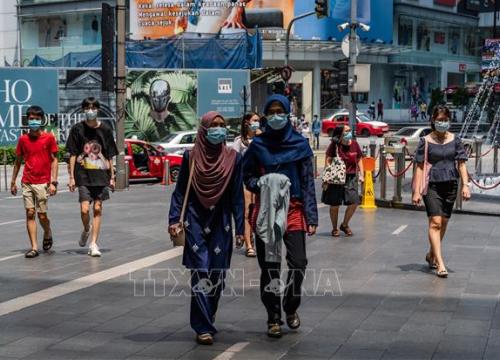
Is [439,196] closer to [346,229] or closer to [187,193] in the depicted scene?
[346,229]

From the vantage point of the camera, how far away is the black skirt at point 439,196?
902 cm

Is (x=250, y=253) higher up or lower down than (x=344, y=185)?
lower down

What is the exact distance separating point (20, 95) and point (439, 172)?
959 inches

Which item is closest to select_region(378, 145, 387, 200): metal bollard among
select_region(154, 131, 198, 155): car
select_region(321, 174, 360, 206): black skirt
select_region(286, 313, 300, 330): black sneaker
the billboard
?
select_region(321, 174, 360, 206): black skirt

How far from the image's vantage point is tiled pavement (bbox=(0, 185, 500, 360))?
242 inches

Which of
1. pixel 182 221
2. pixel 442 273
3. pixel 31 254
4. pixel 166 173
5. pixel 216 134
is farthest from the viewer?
pixel 166 173

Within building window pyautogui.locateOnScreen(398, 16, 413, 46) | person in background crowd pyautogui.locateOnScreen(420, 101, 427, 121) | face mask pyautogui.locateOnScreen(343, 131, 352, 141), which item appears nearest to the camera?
face mask pyautogui.locateOnScreen(343, 131, 352, 141)

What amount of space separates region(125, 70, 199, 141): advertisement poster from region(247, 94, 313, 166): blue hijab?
27.6 meters

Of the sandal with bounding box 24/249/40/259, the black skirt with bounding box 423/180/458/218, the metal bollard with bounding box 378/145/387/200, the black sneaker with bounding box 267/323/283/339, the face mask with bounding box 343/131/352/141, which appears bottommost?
the sandal with bounding box 24/249/40/259

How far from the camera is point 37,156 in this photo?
33.3ft

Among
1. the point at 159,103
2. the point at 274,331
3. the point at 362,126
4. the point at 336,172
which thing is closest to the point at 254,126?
the point at 336,172

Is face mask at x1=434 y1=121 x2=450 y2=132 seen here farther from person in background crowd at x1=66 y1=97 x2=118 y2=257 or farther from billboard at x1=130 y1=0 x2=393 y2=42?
billboard at x1=130 y1=0 x2=393 y2=42

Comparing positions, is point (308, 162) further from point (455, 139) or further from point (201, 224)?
point (455, 139)

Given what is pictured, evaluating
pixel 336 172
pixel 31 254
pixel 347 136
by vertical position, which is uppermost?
pixel 347 136
